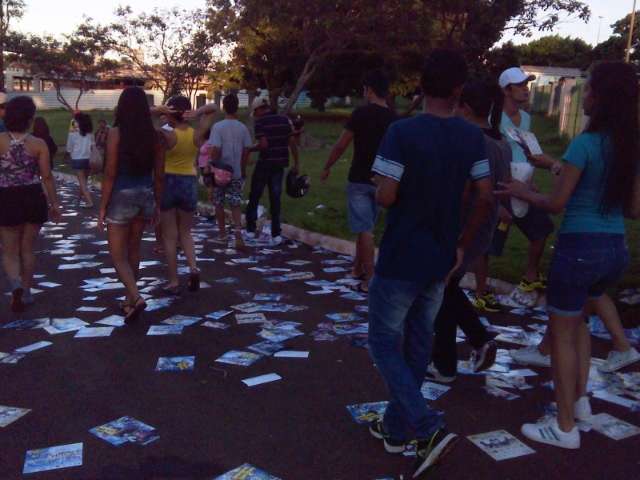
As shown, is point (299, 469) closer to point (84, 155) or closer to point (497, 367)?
point (497, 367)

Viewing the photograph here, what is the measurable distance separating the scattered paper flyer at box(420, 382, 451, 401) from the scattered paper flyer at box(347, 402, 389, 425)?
0.35 m

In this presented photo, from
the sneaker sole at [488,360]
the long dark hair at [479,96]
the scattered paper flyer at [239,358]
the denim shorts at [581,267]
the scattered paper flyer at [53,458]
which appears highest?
the long dark hair at [479,96]

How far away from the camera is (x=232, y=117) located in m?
9.26

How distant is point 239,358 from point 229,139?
4782 millimetres

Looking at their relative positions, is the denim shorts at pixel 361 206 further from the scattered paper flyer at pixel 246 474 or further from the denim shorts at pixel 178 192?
the scattered paper flyer at pixel 246 474

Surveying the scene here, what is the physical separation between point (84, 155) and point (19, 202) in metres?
7.67

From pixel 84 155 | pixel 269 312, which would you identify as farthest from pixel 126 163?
pixel 84 155

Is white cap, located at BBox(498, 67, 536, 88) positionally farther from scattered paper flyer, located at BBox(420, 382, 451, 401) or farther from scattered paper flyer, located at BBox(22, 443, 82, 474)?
scattered paper flyer, located at BBox(22, 443, 82, 474)

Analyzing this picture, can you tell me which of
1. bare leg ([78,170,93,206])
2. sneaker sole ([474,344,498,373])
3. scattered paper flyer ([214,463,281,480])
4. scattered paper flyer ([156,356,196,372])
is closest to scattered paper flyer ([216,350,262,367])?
scattered paper flyer ([156,356,196,372])

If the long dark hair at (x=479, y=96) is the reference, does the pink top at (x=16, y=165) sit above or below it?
below

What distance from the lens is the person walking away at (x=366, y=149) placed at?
6.36 m

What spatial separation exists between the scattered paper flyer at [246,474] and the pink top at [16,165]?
402cm

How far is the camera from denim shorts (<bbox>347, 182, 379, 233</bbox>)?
6797 millimetres

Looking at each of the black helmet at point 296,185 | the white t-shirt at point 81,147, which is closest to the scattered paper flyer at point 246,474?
the black helmet at point 296,185
